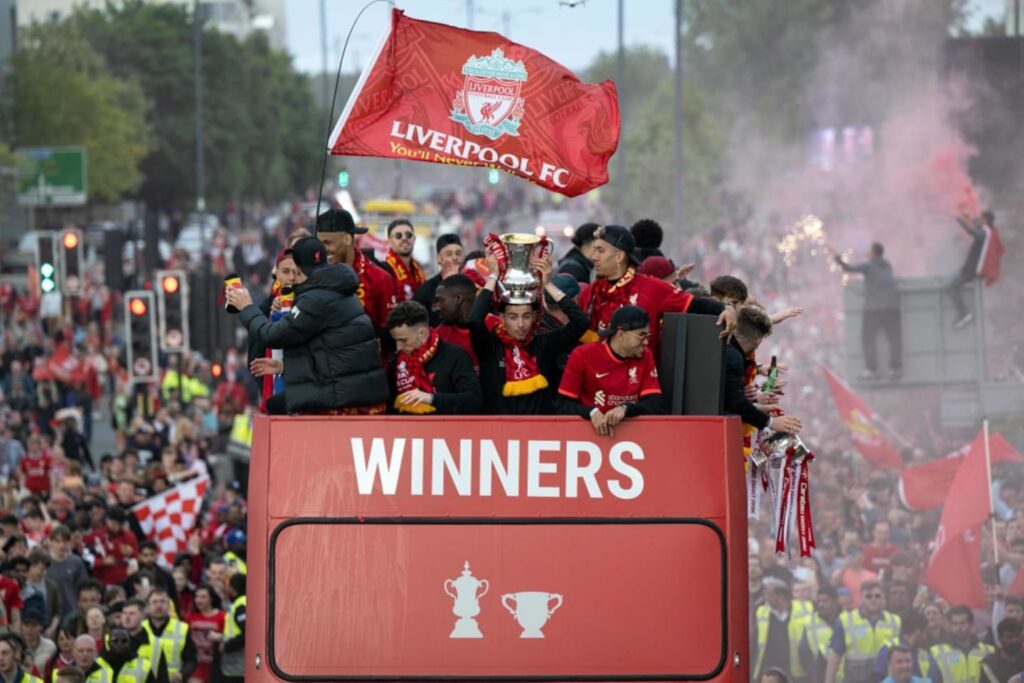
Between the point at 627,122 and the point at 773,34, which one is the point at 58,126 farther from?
the point at 627,122

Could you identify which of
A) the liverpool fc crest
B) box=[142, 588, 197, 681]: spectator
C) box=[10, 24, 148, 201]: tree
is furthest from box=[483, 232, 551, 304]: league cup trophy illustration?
box=[10, 24, 148, 201]: tree

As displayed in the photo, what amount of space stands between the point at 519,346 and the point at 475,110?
1.86 meters

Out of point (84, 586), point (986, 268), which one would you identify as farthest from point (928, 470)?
point (986, 268)

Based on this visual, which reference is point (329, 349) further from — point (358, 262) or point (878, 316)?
point (878, 316)

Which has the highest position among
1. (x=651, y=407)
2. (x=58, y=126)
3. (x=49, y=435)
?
(x=58, y=126)

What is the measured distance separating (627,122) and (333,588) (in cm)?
8115

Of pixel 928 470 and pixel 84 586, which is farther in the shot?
pixel 928 470

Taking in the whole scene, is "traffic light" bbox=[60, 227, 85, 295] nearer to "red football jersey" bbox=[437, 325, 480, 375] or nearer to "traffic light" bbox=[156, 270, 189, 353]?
"traffic light" bbox=[156, 270, 189, 353]

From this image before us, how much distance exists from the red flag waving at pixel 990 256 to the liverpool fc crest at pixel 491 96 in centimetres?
2259

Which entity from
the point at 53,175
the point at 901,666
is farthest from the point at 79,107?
Answer: the point at 901,666

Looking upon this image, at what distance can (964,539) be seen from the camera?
52.9ft

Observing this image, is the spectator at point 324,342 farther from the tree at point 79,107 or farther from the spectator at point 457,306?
the tree at point 79,107

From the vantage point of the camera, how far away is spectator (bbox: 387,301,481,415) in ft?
32.4

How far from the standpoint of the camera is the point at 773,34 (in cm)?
6150
